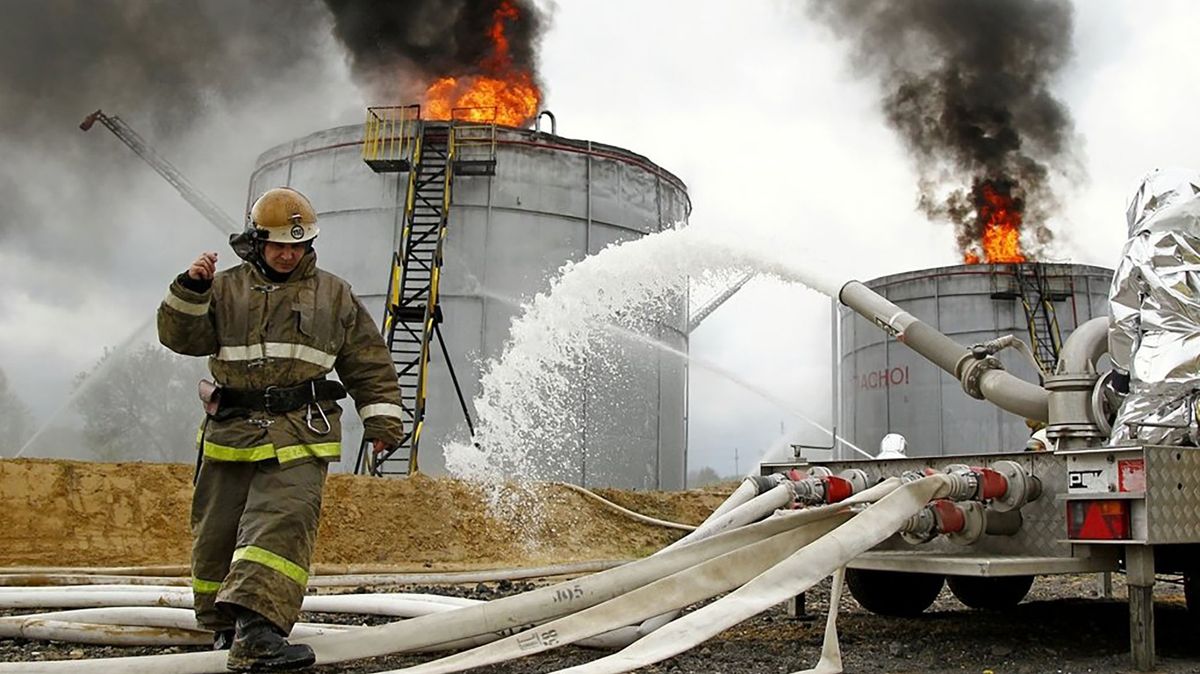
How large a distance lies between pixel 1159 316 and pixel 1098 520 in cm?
122

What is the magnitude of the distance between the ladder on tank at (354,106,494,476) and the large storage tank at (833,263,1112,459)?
23.3 feet

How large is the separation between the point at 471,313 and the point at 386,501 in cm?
443

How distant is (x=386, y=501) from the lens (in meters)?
10.9

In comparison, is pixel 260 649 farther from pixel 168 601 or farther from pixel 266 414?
pixel 168 601

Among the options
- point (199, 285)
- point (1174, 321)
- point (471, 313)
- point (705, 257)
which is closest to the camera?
point (199, 285)

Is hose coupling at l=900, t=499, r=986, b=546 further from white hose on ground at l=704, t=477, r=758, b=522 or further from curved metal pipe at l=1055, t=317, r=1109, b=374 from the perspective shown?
curved metal pipe at l=1055, t=317, r=1109, b=374

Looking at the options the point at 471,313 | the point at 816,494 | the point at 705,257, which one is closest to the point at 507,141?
the point at 471,313

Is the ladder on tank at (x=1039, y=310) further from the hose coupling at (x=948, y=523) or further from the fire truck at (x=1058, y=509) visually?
the hose coupling at (x=948, y=523)

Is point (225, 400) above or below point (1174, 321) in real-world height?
below

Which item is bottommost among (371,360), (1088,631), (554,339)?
Answer: (1088,631)

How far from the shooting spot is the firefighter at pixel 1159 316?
462 centimetres

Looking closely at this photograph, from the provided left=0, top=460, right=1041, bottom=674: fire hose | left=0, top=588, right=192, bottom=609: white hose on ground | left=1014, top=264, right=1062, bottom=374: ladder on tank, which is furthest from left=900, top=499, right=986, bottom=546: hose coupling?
left=1014, top=264, right=1062, bottom=374: ladder on tank

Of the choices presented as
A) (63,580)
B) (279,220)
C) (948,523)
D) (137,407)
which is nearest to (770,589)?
(948,523)

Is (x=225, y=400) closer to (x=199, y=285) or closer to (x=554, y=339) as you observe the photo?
(x=199, y=285)
